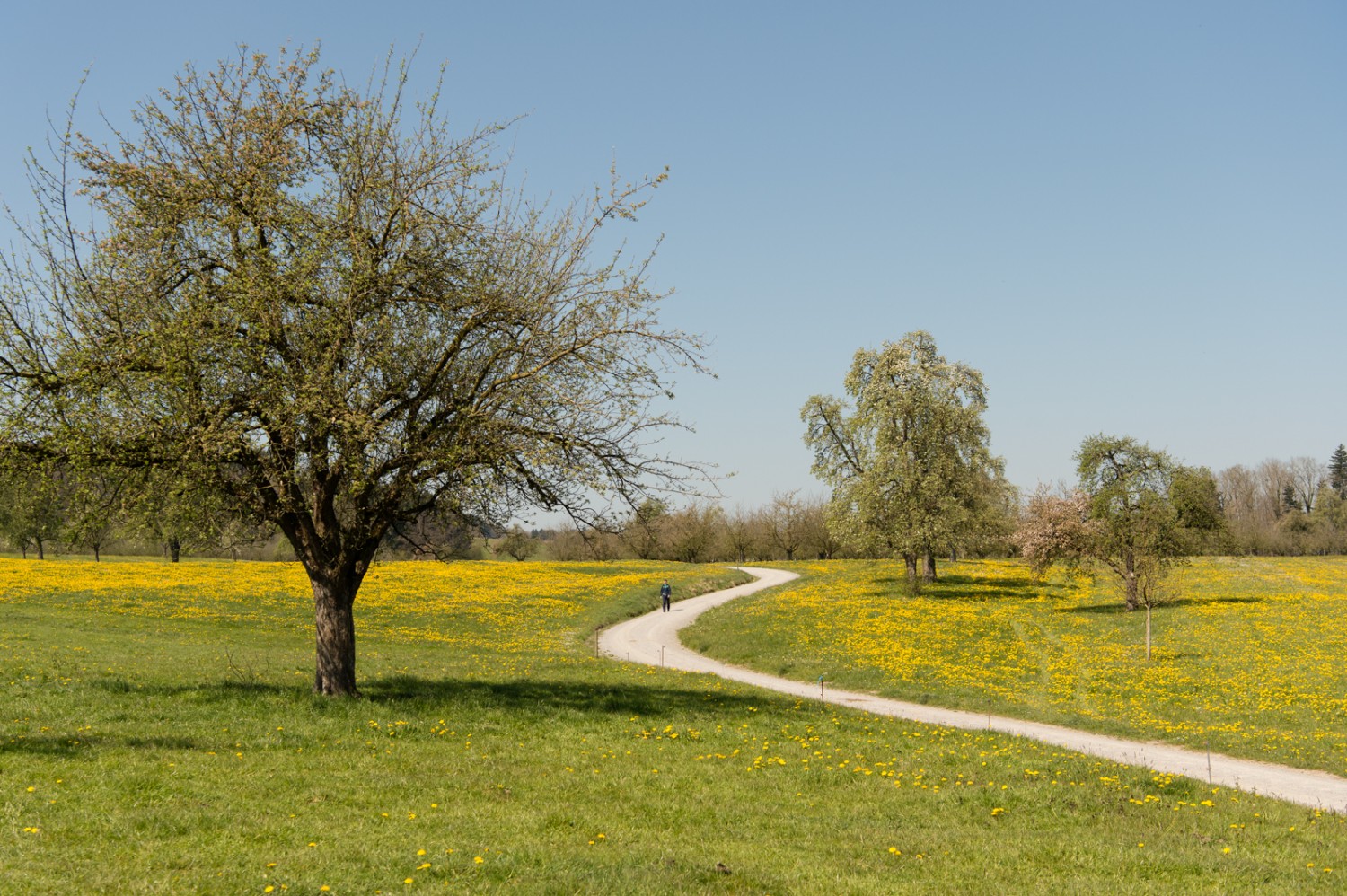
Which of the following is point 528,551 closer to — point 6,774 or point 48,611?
point 6,774

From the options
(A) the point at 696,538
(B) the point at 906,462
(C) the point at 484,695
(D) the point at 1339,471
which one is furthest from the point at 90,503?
(D) the point at 1339,471

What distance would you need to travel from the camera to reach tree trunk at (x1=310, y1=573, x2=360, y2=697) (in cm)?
2075

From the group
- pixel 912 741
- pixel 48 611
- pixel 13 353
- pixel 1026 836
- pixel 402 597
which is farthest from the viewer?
pixel 402 597

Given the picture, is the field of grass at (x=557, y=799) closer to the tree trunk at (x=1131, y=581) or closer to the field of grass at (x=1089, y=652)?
the field of grass at (x=1089, y=652)

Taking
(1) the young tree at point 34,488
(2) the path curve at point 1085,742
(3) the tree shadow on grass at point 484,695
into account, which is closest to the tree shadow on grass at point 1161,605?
(2) the path curve at point 1085,742

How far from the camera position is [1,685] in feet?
68.3

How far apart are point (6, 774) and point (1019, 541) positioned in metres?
55.9

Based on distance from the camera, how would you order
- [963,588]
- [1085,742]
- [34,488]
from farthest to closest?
[963,588] < [1085,742] < [34,488]

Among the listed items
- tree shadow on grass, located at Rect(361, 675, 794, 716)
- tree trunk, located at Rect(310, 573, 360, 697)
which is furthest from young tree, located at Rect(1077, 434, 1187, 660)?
tree trunk, located at Rect(310, 573, 360, 697)

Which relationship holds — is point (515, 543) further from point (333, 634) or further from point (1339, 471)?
point (1339, 471)

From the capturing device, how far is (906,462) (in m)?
60.3

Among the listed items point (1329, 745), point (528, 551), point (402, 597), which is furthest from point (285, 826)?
point (402, 597)

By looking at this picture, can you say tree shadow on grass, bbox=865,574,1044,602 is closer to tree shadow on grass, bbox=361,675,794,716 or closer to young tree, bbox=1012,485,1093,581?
young tree, bbox=1012,485,1093,581

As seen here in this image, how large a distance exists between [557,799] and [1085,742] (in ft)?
52.8
